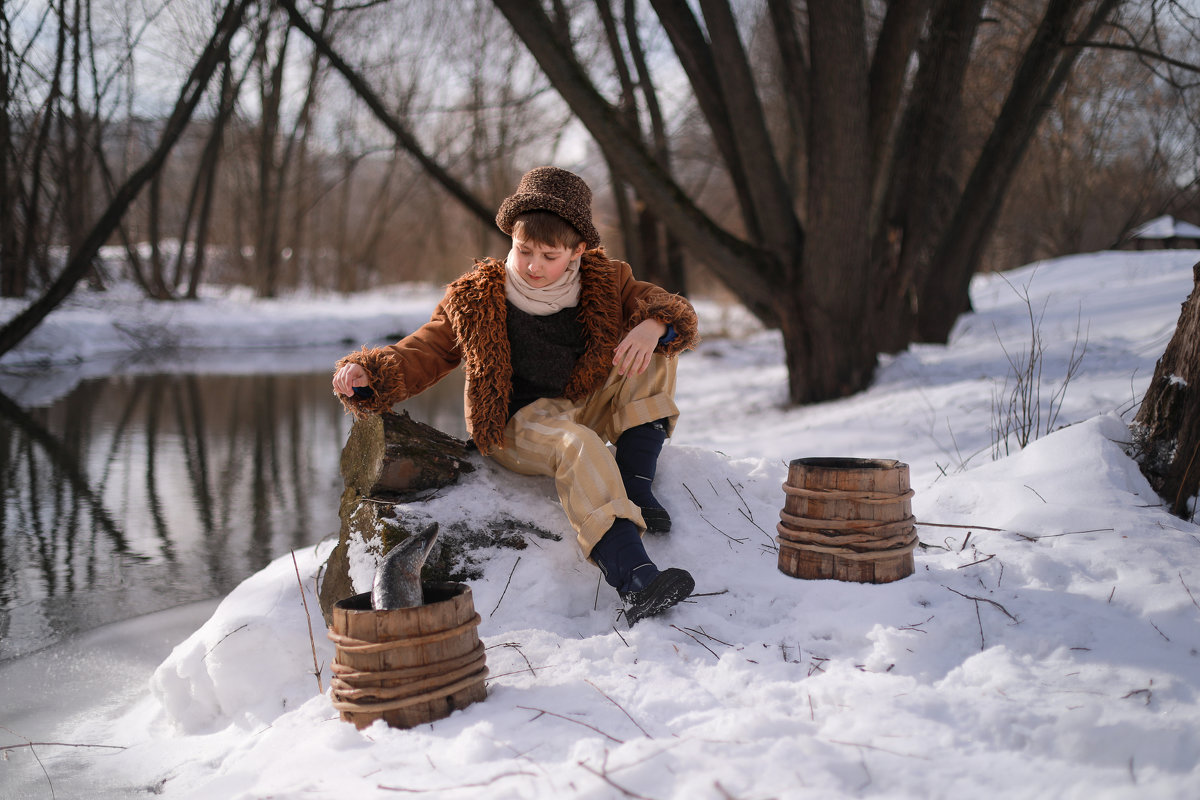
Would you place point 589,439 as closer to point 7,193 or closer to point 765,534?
point 765,534

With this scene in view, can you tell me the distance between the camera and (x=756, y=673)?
6.53ft

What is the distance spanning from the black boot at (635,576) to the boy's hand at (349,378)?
883mm

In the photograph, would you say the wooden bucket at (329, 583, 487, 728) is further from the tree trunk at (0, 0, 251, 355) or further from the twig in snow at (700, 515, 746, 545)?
the tree trunk at (0, 0, 251, 355)

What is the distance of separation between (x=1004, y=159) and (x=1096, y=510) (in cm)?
514

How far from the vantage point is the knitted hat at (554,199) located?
2.57m

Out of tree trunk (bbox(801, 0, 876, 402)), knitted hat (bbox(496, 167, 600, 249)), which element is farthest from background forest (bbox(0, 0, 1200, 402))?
knitted hat (bbox(496, 167, 600, 249))

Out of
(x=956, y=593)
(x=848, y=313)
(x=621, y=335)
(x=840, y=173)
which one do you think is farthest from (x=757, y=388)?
(x=956, y=593)

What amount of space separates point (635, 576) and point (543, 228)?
41.8 inches

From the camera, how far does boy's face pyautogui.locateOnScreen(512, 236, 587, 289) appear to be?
262cm

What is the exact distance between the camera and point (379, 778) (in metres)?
1.65

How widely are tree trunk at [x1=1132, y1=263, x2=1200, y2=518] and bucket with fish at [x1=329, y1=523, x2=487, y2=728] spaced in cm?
224

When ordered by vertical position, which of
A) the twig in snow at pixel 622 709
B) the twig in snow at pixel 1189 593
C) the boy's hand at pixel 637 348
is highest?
the boy's hand at pixel 637 348

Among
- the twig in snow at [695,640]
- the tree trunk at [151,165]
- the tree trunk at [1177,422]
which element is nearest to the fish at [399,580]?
the twig in snow at [695,640]

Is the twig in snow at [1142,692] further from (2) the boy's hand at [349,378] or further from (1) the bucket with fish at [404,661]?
(2) the boy's hand at [349,378]
